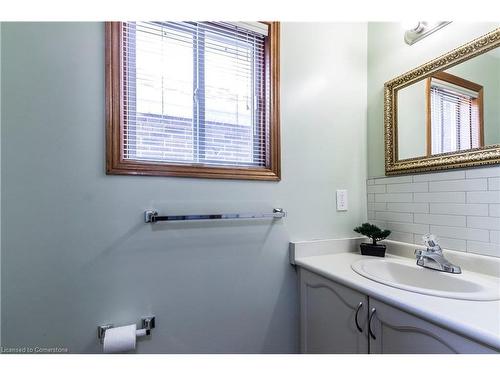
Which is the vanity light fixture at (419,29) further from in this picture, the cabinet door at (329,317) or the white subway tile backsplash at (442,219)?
the cabinet door at (329,317)

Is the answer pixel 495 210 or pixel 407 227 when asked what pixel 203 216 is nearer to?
pixel 407 227

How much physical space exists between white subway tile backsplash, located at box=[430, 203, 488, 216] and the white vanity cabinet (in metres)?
0.58

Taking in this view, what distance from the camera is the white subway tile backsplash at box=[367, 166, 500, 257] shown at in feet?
2.98

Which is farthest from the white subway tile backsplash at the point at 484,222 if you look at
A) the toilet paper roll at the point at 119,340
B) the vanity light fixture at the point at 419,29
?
the toilet paper roll at the point at 119,340

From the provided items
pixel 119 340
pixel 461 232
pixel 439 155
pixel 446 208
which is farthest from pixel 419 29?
pixel 119 340

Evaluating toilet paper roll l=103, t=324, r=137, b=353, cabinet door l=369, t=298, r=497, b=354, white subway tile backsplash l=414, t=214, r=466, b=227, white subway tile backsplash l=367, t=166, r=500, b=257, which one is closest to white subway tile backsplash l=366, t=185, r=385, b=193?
white subway tile backsplash l=367, t=166, r=500, b=257

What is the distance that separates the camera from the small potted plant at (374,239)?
121 centimetres

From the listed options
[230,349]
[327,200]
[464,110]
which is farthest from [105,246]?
[464,110]

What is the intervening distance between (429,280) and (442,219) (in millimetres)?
285

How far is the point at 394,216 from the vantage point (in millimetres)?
1271

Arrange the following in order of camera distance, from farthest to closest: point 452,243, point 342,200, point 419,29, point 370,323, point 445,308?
point 342,200
point 419,29
point 452,243
point 370,323
point 445,308

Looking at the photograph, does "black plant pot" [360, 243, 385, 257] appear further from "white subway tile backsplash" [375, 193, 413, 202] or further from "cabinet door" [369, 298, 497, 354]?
"cabinet door" [369, 298, 497, 354]

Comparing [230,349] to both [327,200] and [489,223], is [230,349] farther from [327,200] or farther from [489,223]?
[489,223]

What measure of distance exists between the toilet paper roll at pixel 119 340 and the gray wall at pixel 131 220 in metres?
0.07
